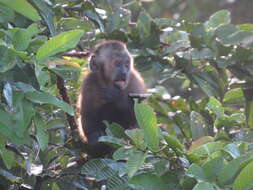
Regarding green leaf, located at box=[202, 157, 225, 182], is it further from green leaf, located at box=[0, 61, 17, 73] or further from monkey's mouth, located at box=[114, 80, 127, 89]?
monkey's mouth, located at box=[114, 80, 127, 89]

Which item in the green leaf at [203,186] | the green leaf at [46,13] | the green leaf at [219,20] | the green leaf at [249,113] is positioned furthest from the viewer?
the green leaf at [219,20]

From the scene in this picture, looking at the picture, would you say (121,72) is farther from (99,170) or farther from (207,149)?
(207,149)

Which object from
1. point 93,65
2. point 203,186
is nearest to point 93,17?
point 93,65

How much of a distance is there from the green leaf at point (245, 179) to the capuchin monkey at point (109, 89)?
223cm

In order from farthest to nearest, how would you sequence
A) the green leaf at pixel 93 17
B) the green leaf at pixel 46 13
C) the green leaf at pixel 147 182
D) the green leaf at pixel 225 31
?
the green leaf at pixel 225 31 < the green leaf at pixel 93 17 < the green leaf at pixel 46 13 < the green leaf at pixel 147 182

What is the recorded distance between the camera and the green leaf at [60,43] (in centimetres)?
279

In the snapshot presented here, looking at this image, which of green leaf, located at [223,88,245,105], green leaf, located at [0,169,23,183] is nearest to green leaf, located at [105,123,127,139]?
green leaf, located at [0,169,23,183]

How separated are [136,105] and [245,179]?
0.64 metres

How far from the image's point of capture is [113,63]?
5.23m

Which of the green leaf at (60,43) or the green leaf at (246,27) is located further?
the green leaf at (246,27)

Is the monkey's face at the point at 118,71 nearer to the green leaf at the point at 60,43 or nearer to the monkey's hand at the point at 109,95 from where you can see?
the monkey's hand at the point at 109,95

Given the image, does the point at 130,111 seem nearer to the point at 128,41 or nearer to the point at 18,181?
the point at 128,41

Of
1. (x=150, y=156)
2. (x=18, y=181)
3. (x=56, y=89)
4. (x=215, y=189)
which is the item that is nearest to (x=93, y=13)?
(x=56, y=89)

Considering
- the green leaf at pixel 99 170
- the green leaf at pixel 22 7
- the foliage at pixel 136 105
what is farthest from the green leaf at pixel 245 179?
the green leaf at pixel 22 7
